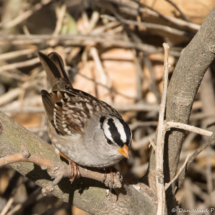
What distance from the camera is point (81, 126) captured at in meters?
2.11

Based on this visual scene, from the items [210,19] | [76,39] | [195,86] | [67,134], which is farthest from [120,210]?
[76,39]

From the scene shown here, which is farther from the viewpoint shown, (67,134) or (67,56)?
(67,56)

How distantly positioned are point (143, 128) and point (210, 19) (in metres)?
1.85

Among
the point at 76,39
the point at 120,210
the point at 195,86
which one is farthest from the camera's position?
the point at 76,39

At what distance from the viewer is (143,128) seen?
3127 mm

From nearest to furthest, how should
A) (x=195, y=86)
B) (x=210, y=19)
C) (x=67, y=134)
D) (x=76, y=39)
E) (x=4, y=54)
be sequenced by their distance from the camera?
(x=210, y=19)
(x=195, y=86)
(x=67, y=134)
(x=76, y=39)
(x=4, y=54)

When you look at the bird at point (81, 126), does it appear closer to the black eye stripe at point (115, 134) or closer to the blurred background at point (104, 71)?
the black eye stripe at point (115, 134)

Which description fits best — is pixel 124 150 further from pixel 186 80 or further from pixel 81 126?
pixel 186 80

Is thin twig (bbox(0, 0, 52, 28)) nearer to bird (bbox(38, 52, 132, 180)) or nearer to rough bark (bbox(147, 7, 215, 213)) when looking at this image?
bird (bbox(38, 52, 132, 180))

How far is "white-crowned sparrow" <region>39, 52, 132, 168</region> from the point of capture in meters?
1.85

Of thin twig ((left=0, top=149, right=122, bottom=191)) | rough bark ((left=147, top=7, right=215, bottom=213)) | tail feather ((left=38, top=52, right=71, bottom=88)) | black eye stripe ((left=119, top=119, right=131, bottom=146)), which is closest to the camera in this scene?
thin twig ((left=0, top=149, right=122, bottom=191))

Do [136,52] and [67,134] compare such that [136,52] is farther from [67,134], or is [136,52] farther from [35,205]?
[35,205]

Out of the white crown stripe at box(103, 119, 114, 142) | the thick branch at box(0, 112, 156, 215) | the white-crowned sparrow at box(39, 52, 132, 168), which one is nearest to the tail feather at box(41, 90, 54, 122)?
the white-crowned sparrow at box(39, 52, 132, 168)

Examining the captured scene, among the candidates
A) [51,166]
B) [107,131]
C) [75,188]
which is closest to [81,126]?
[107,131]
